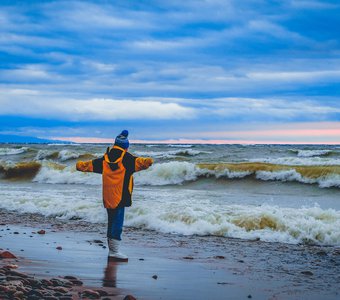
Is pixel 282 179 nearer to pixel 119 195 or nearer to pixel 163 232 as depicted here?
pixel 163 232

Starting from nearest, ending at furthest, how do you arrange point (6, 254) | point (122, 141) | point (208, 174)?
point (6, 254) < point (122, 141) < point (208, 174)

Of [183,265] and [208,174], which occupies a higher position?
[208,174]

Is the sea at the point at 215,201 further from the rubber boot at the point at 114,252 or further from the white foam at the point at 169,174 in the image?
the rubber boot at the point at 114,252

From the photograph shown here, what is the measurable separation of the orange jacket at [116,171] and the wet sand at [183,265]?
2.91 ft

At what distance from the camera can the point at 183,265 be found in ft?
25.9

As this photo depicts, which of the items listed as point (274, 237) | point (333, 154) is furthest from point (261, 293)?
point (333, 154)

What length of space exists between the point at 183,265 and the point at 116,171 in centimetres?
161

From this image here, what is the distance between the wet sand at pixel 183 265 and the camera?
6426 mm

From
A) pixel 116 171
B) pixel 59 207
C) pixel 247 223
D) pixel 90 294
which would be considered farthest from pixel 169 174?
pixel 90 294

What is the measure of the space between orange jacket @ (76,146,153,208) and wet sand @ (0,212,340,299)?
0.89 metres

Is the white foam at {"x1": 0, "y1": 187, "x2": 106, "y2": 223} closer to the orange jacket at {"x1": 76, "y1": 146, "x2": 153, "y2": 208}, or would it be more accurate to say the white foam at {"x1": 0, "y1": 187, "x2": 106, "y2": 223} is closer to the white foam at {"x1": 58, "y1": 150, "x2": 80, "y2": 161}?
the orange jacket at {"x1": 76, "y1": 146, "x2": 153, "y2": 208}

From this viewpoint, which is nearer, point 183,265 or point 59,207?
point 183,265

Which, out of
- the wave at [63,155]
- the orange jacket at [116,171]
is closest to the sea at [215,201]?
the orange jacket at [116,171]

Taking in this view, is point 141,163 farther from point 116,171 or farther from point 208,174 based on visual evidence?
point 208,174
